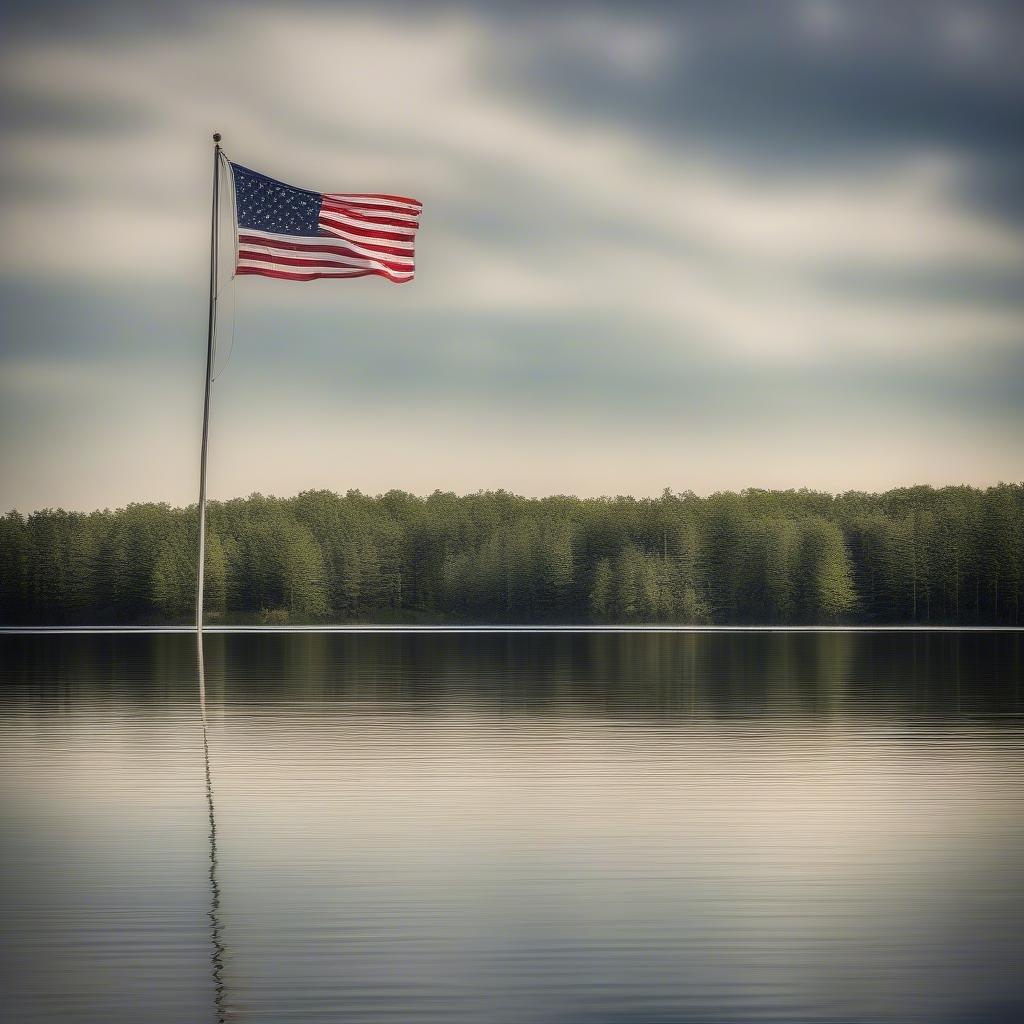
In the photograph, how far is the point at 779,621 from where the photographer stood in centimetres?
17588

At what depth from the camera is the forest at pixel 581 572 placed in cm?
17662

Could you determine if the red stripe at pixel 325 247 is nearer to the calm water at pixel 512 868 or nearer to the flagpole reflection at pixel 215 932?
the calm water at pixel 512 868

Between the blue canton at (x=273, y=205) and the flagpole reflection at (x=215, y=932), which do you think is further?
the blue canton at (x=273, y=205)

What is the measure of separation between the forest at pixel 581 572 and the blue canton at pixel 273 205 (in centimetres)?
13349

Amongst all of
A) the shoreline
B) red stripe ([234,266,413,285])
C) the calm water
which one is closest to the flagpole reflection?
the calm water

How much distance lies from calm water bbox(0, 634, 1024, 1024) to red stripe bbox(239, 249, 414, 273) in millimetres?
10876

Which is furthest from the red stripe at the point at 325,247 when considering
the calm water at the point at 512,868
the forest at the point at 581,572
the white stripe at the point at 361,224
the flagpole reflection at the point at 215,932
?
the forest at the point at 581,572

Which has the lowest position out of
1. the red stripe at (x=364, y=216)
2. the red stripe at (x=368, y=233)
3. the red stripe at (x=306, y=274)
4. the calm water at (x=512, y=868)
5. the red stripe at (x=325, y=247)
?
the calm water at (x=512, y=868)

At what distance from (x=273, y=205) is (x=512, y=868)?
26369mm

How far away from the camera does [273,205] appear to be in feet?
126

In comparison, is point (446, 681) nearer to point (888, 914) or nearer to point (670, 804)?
point (670, 804)

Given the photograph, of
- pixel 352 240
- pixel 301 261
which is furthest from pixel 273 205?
pixel 352 240

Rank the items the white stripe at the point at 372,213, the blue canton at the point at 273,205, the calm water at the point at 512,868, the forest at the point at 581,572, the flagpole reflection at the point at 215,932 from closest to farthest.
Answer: the flagpole reflection at the point at 215,932, the calm water at the point at 512,868, the white stripe at the point at 372,213, the blue canton at the point at 273,205, the forest at the point at 581,572

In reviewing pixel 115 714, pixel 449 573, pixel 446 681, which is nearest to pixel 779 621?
pixel 449 573
